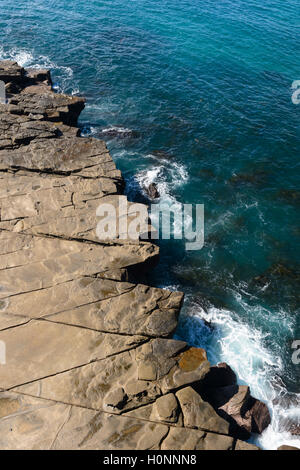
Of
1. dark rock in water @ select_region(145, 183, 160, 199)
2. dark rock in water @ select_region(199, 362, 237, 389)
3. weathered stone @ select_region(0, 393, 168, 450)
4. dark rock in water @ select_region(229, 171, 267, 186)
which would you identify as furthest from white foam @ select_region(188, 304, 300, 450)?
dark rock in water @ select_region(229, 171, 267, 186)

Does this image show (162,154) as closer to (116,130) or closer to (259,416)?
(116,130)

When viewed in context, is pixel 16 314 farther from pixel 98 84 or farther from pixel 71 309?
pixel 98 84

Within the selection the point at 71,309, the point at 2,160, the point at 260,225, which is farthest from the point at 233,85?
the point at 71,309

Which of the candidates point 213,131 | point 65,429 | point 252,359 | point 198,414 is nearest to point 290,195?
point 213,131

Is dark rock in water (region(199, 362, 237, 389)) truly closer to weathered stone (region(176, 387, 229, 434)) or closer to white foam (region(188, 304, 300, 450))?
white foam (region(188, 304, 300, 450))

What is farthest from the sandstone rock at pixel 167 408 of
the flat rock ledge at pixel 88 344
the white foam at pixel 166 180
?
the white foam at pixel 166 180

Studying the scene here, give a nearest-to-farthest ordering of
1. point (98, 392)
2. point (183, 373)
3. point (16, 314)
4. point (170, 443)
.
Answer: point (170, 443) → point (98, 392) → point (183, 373) → point (16, 314)
